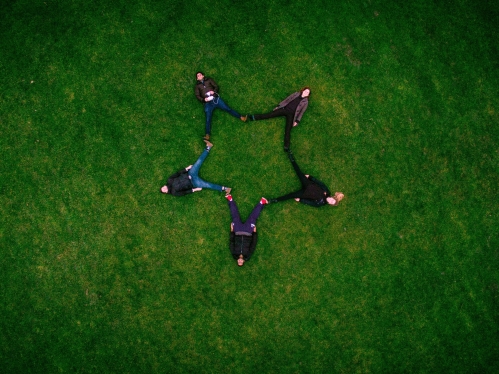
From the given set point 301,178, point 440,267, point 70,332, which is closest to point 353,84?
point 301,178

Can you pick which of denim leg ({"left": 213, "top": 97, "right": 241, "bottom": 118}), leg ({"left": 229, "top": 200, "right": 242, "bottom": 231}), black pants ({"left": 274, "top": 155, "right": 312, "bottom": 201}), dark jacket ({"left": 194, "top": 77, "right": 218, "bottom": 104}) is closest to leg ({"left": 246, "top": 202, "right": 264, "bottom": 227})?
leg ({"left": 229, "top": 200, "right": 242, "bottom": 231})

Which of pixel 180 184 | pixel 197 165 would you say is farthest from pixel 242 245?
pixel 197 165

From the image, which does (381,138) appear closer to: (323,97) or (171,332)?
(323,97)

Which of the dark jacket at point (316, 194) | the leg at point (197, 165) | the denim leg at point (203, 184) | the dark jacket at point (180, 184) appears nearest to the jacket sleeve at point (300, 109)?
the dark jacket at point (316, 194)

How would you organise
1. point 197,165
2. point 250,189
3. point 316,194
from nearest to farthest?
point 316,194, point 197,165, point 250,189

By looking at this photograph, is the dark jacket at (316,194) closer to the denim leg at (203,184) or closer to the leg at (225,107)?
the denim leg at (203,184)

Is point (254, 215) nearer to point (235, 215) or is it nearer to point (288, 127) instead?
point (235, 215)

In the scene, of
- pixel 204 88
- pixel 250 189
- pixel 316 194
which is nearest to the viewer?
pixel 316 194

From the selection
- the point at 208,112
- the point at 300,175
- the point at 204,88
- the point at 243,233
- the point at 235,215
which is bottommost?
the point at 243,233
